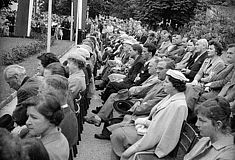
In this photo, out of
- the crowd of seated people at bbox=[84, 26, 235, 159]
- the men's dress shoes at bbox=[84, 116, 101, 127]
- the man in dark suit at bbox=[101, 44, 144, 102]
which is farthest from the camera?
the man in dark suit at bbox=[101, 44, 144, 102]

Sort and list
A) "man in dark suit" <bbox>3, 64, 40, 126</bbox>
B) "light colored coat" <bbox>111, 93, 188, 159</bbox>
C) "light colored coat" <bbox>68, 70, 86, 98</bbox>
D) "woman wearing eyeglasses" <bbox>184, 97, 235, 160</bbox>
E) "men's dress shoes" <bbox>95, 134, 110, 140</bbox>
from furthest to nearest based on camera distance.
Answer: "men's dress shoes" <bbox>95, 134, 110, 140</bbox>
"light colored coat" <bbox>68, 70, 86, 98</bbox>
"light colored coat" <bbox>111, 93, 188, 159</bbox>
"man in dark suit" <bbox>3, 64, 40, 126</bbox>
"woman wearing eyeglasses" <bbox>184, 97, 235, 160</bbox>

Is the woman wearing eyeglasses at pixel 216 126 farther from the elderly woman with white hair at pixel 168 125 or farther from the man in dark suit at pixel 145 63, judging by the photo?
the man in dark suit at pixel 145 63

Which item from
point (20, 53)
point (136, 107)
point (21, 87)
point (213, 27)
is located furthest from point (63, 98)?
point (20, 53)

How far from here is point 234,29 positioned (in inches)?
574

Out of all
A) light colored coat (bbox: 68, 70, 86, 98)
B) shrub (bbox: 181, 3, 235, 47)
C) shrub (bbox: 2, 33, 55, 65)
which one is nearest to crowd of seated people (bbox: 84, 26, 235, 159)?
light colored coat (bbox: 68, 70, 86, 98)

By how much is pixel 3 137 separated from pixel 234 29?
13345 mm

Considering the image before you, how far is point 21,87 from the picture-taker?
14.9ft

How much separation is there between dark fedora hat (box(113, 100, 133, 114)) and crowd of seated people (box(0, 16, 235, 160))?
0.05 ft

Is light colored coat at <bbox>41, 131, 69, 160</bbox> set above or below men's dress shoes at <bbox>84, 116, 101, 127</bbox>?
above

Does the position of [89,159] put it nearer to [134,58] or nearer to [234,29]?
[134,58]

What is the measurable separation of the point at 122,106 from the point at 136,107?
76 centimetres

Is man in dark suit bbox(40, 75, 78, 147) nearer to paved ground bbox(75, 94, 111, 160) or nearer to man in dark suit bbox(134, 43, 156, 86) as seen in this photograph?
paved ground bbox(75, 94, 111, 160)

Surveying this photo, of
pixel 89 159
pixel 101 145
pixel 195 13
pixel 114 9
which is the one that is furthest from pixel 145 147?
pixel 114 9

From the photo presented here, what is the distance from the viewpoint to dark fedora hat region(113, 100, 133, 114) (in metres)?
6.82
